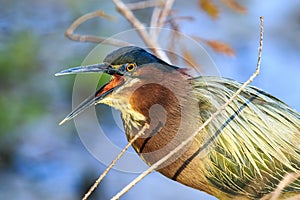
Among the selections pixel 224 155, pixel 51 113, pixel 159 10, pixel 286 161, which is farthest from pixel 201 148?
pixel 51 113

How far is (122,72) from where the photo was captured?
106 inches

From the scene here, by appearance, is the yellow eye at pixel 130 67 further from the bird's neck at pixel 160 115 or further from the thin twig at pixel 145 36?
the thin twig at pixel 145 36

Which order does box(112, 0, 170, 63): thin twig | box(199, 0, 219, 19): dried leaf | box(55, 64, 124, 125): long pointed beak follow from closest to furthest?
box(55, 64, 124, 125): long pointed beak < box(112, 0, 170, 63): thin twig < box(199, 0, 219, 19): dried leaf

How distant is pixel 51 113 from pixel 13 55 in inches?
15.3

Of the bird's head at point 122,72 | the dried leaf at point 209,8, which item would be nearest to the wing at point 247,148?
the bird's head at point 122,72

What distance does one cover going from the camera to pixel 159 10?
3.43 metres

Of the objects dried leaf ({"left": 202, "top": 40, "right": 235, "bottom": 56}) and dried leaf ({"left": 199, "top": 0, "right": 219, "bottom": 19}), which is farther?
dried leaf ({"left": 199, "top": 0, "right": 219, "bottom": 19})

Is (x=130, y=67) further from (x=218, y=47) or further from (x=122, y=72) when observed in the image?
(x=218, y=47)

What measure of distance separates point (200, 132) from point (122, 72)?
12.7 inches

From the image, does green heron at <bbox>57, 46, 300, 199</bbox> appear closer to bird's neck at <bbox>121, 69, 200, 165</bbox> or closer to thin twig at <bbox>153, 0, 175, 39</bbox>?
bird's neck at <bbox>121, 69, 200, 165</bbox>

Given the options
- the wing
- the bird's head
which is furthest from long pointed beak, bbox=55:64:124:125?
the wing

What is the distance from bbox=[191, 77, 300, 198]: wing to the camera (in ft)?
9.02

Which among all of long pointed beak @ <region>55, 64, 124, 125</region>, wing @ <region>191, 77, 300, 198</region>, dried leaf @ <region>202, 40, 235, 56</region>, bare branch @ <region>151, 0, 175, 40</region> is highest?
bare branch @ <region>151, 0, 175, 40</region>

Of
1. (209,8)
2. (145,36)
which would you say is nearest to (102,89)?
(145,36)
